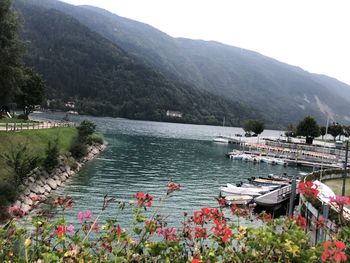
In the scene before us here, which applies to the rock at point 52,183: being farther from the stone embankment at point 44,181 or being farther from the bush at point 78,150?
the bush at point 78,150

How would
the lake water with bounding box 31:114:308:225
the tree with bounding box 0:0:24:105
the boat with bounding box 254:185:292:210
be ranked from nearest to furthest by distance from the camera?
the lake water with bounding box 31:114:308:225, the tree with bounding box 0:0:24:105, the boat with bounding box 254:185:292:210

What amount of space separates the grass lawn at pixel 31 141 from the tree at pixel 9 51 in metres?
5.00

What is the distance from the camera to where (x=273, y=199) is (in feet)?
140

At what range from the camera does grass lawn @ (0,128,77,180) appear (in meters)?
39.5

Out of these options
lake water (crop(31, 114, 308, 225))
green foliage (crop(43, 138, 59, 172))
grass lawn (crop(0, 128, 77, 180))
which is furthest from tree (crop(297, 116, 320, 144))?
green foliage (crop(43, 138, 59, 172))

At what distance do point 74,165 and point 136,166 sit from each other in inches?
542

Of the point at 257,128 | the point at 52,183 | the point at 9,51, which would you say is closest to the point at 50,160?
the point at 52,183

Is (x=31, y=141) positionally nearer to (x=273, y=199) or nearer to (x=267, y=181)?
(x=273, y=199)

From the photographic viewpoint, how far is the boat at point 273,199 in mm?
41037

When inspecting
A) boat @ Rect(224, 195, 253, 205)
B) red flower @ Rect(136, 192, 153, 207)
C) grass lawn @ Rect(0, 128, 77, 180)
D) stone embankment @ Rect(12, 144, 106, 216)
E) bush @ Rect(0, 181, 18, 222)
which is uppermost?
red flower @ Rect(136, 192, 153, 207)

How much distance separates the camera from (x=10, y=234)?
600 centimetres

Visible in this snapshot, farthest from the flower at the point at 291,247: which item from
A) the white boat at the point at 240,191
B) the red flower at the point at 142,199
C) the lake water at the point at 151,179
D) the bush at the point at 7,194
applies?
the white boat at the point at 240,191

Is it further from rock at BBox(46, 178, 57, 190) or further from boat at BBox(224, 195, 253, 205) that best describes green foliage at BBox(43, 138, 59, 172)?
boat at BBox(224, 195, 253, 205)

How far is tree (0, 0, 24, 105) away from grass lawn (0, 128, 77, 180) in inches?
197
